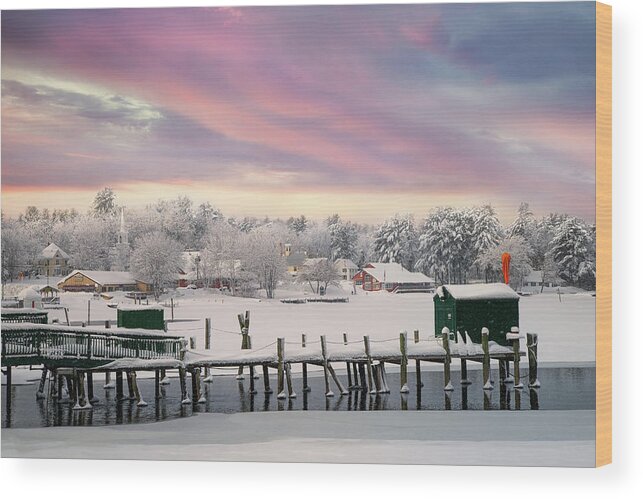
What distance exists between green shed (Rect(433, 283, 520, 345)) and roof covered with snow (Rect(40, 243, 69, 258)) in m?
5.40

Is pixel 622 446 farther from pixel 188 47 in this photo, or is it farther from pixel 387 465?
pixel 188 47

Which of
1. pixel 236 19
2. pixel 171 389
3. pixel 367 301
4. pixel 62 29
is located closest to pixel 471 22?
pixel 236 19

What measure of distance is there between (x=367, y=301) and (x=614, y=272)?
340 centimetres

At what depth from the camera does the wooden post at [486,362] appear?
15281 mm

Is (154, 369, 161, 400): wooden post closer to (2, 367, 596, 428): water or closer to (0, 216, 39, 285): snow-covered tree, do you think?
(2, 367, 596, 428): water

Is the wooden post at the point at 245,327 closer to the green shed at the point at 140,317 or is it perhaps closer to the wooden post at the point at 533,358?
the green shed at the point at 140,317

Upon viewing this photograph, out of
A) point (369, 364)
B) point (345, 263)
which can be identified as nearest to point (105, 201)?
point (345, 263)

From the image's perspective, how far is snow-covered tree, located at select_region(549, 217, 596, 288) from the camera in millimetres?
13836

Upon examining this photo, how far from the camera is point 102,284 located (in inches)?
588

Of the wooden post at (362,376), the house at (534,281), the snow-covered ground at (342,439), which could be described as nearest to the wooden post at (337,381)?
the wooden post at (362,376)

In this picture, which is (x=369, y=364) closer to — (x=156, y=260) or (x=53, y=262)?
(x=156, y=260)

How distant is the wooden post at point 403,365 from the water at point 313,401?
130 mm

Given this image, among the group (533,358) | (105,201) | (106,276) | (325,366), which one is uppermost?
(105,201)

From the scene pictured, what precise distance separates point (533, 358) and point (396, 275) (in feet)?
7.46
